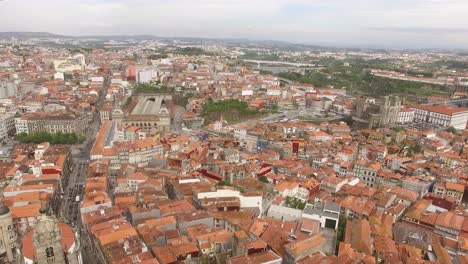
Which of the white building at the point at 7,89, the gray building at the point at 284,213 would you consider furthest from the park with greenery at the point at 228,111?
the white building at the point at 7,89

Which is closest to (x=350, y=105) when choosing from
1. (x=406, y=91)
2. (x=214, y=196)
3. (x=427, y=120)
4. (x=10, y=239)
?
(x=427, y=120)

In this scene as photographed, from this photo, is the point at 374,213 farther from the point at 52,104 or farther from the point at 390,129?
the point at 52,104

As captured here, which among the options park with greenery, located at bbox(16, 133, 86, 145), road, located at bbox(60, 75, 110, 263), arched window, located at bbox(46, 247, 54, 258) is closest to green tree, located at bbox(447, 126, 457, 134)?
road, located at bbox(60, 75, 110, 263)

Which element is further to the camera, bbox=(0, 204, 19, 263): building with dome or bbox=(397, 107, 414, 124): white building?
bbox=(397, 107, 414, 124): white building

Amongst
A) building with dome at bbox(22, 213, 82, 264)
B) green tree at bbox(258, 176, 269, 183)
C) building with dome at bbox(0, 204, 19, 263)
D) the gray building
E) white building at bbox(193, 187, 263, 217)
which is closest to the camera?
building with dome at bbox(22, 213, 82, 264)

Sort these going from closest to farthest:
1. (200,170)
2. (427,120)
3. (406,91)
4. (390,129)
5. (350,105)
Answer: (200,170) < (390,129) < (427,120) < (350,105) < (406,91)

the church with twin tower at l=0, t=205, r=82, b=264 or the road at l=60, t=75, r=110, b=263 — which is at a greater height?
the church with twin tower at l=0, t=205, r=82, b=264

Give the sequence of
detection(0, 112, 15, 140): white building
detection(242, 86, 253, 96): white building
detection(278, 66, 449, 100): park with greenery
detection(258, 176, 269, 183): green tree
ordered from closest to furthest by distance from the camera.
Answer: detection(258, 176, 269, 183): green tree
detection(0, 112, 15, 140): white building
detection(242, 86, 253, 96): white building
detection(278, 66, 449, 100): park with greenery

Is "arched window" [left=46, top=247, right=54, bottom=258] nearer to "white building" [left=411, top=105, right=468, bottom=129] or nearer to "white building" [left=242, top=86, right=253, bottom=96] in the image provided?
"white building" [left=411, top=105, right=468, bottom=129]
